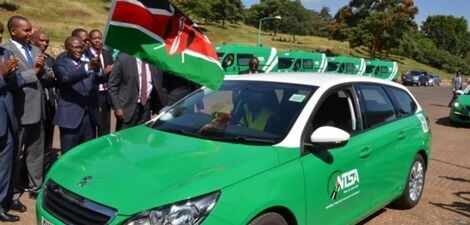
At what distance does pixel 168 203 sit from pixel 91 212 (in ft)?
1.57

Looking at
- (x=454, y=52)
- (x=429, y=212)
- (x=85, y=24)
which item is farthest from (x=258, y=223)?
(x=454, y=52)

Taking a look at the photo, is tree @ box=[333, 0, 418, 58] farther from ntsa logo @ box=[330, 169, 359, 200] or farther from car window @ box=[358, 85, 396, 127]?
ntsa logo @ box=[330, 169, 359, 200]

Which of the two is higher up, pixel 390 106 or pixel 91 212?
pixel 390 106

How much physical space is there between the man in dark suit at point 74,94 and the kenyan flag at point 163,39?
1181 millimetres

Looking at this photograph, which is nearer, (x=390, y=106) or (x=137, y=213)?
(x=137, y=213)

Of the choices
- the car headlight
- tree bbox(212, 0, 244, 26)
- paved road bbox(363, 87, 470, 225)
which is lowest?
paved road bbox(363, 87, 470, 225)

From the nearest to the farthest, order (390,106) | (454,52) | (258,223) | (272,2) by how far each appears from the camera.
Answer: (258,223), (390,106), (272,2), (454,52)

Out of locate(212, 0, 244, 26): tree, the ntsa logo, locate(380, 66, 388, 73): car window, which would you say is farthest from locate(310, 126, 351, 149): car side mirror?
locate(212, 0, 244, 26): tree

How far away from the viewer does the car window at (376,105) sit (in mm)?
4852

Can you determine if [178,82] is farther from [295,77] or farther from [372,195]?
[372,195]

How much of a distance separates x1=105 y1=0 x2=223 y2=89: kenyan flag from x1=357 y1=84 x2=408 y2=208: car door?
143 cm

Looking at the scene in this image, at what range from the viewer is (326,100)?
4.34m

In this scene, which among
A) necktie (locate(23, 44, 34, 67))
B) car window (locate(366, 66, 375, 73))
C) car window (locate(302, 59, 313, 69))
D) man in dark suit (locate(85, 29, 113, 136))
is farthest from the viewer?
car window (locate(366, 66, 375, 73))

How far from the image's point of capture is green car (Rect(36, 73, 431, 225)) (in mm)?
3102
